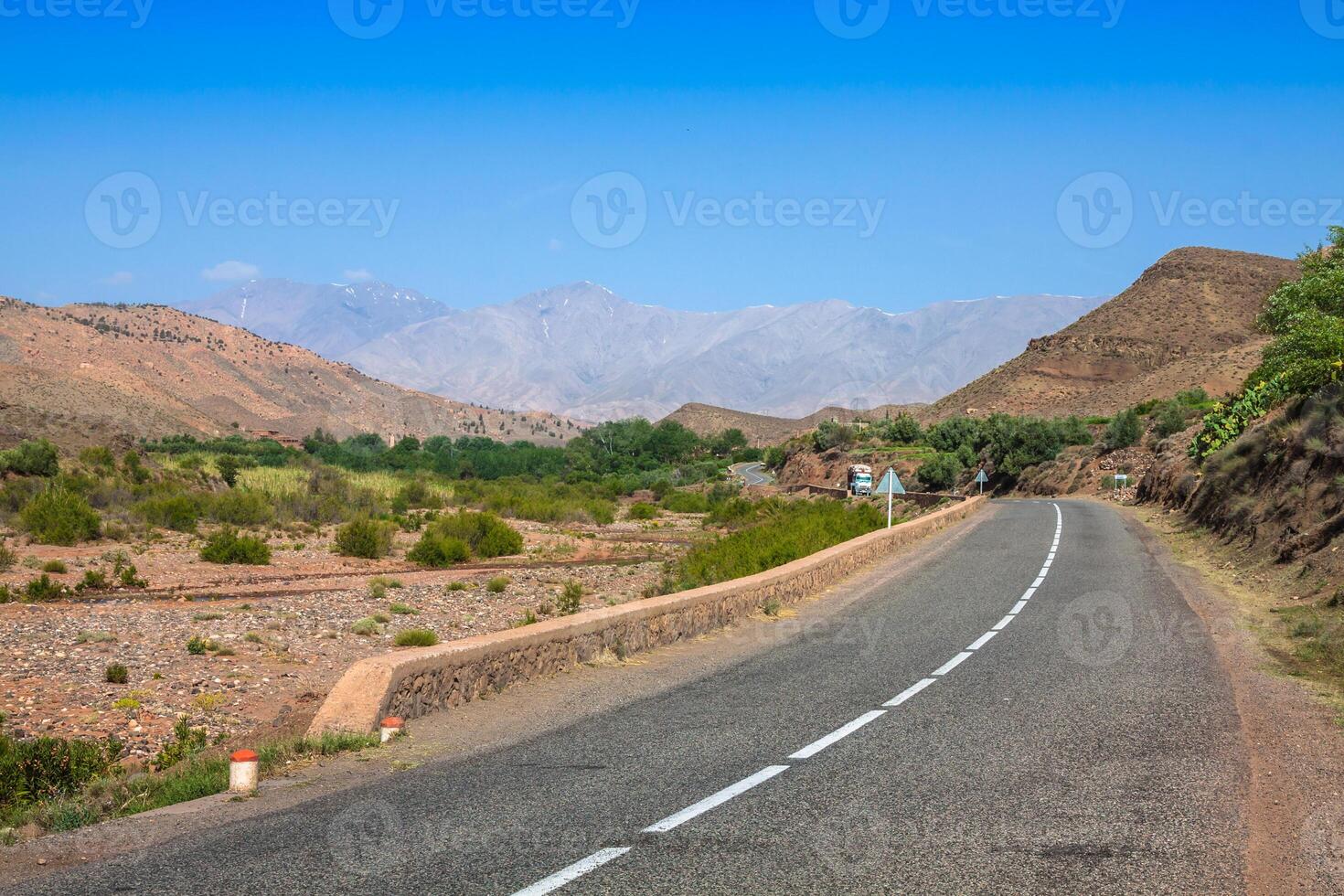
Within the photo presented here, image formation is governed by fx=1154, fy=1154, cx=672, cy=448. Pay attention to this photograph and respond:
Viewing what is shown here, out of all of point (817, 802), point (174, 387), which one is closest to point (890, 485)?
point (817, 802)

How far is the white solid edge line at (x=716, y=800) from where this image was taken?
593 centimetres

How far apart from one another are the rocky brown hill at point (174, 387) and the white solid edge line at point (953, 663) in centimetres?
5346

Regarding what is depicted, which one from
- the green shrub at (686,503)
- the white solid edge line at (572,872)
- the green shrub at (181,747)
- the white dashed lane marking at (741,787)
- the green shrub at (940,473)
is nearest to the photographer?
the white solid edge line at (572,872)

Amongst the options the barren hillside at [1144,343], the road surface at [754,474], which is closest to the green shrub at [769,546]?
the road surface at [754,474]

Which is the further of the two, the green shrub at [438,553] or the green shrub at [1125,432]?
the green shrub at [1125,432]

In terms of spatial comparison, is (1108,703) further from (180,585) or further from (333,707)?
(180,585)

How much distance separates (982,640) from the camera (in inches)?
520

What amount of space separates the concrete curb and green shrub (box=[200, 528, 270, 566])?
2185cm

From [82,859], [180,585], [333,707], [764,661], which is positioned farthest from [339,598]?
[82,859]

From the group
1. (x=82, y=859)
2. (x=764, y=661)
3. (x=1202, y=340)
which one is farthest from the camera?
(x=1202, y=340)

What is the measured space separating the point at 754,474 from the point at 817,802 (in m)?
117

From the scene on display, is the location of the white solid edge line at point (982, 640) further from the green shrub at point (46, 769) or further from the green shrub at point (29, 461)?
the green shrub at point (29, 461)

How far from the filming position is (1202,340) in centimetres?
12069

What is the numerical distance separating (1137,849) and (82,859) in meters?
5.06
